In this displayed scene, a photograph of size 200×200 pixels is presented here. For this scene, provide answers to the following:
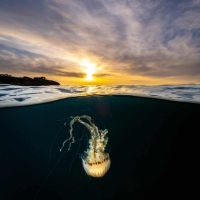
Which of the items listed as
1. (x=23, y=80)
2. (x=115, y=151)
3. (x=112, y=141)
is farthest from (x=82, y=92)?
(x=112, y=141)

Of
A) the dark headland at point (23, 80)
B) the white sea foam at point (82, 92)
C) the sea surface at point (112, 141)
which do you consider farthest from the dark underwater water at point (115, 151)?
the dark headland at point (23, 80)

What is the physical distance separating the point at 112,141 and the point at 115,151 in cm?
214

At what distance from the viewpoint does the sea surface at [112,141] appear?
12.0m

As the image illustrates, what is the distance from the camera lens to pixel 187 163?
65.7 feet

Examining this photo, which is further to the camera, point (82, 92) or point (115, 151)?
point (115, 151)

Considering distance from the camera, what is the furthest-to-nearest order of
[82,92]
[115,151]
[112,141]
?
[112,141] < [115,151] < [82,92]

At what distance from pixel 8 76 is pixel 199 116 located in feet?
69.2

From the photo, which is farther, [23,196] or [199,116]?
[199,116]

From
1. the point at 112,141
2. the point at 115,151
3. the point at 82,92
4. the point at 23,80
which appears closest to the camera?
the point at 23,80

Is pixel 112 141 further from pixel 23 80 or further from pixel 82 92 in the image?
pixel 23 80

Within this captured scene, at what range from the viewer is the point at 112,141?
64.8ft

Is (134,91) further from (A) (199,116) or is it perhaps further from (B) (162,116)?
(A) (199,116)

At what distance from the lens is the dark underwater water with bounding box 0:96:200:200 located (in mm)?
13703

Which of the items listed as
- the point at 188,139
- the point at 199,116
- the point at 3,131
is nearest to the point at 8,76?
the point at 3,131
